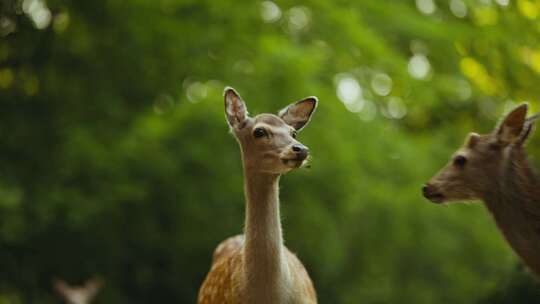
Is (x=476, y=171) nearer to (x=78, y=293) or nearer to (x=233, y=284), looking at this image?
(x=233, y=284)

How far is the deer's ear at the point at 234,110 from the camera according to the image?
6.41 metres

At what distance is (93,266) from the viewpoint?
46.3ft

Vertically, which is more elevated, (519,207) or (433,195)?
(433,195)

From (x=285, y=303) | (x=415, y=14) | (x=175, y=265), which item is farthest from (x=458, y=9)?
(x=285, y=303)

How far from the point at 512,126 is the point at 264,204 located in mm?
1480

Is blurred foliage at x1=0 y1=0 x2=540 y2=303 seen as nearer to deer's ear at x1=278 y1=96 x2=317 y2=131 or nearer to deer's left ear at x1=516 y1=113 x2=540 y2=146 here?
deer's left ear at x1=516 y1=113 x2=540 y2=146

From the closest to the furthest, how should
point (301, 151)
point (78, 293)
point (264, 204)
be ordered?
point (301, 151)
point (264, 204)
point (78, 293)

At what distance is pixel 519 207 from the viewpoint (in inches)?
247

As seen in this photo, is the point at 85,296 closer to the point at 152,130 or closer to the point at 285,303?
the point at 152,130

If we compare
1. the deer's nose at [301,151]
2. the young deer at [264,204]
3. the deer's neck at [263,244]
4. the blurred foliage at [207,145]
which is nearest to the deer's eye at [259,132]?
the young deer at [264,204]

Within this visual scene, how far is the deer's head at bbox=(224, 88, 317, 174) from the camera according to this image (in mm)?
5926

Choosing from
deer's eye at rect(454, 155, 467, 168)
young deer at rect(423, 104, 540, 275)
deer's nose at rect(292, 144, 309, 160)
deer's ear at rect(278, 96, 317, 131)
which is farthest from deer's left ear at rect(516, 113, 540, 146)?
deer's nose at rect(292, 144, 309, 160)

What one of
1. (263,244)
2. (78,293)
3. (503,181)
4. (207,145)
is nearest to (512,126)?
(503,181)

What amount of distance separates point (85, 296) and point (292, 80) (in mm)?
3586
